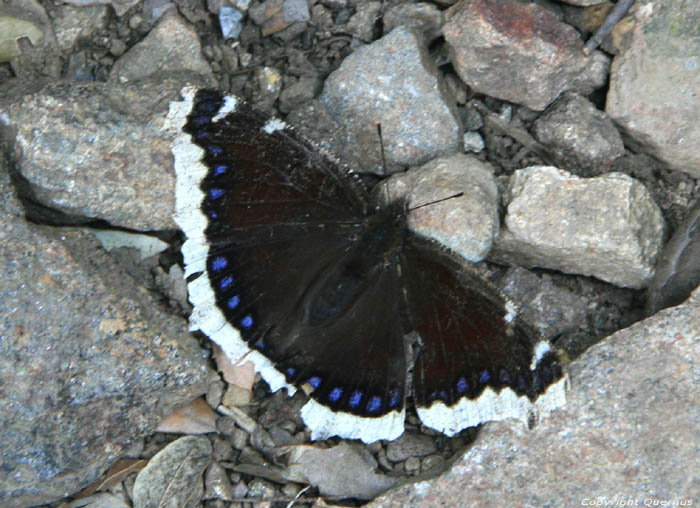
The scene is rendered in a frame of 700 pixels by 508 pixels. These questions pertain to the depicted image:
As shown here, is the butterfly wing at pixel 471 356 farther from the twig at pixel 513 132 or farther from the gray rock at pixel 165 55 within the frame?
the gray rock at pixel 165 55

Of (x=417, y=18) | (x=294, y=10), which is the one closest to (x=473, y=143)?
(x=417, y=18)

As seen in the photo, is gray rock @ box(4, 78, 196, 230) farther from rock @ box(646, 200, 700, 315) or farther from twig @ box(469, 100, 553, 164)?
rock @ box(646, 200, 700, 315)

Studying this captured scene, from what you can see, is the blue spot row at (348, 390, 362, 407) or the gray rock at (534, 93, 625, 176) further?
the gray rock at (534, 93, 625, 176)

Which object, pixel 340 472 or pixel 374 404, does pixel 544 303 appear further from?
pixel 340 472

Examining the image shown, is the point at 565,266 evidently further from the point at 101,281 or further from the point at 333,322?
the point at 101,281

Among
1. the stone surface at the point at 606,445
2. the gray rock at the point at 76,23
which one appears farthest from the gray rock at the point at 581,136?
the gray rock at the point at 76,23

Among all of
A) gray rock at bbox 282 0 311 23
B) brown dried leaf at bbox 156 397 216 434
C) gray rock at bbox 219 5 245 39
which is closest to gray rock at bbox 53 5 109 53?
gray rock at bbox 219 5 245 39
